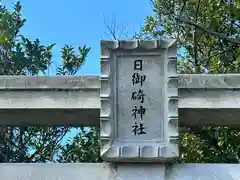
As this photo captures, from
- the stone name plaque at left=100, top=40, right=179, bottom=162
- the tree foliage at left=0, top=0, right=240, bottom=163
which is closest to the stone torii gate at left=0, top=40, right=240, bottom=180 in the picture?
the stone name plaque at left=100, top=40, right=179, bottom=162

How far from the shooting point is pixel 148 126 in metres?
3.16

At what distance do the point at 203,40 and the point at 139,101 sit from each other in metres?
3.20

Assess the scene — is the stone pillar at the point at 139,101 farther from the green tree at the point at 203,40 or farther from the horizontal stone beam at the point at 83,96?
the green tree at the point at 203,40

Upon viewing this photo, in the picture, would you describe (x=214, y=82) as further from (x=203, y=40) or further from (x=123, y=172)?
(x=203, y=40)

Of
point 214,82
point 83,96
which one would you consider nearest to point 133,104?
point 83,96

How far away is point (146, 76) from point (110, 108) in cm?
30

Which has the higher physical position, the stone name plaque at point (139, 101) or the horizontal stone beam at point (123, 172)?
the stone name plaque at point (139, 101)

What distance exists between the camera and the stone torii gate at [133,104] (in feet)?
10.3

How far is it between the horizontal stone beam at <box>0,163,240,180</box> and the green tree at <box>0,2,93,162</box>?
7.34ft

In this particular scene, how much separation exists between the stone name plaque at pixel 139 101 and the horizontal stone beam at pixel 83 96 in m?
0.12

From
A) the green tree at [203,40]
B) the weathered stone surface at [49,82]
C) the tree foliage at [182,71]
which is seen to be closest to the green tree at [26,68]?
the tree foliage at [182,71]

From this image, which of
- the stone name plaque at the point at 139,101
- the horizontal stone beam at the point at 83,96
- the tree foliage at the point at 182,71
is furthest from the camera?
the tree foliage at the point at 182,71

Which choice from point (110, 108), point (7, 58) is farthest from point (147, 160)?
point (7, 58)

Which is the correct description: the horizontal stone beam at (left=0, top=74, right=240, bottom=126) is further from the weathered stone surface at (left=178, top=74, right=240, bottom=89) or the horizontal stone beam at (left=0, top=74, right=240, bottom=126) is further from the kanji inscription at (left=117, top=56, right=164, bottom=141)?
the kanji inscription at (left=117, top=56, right=164, bottom=141)
